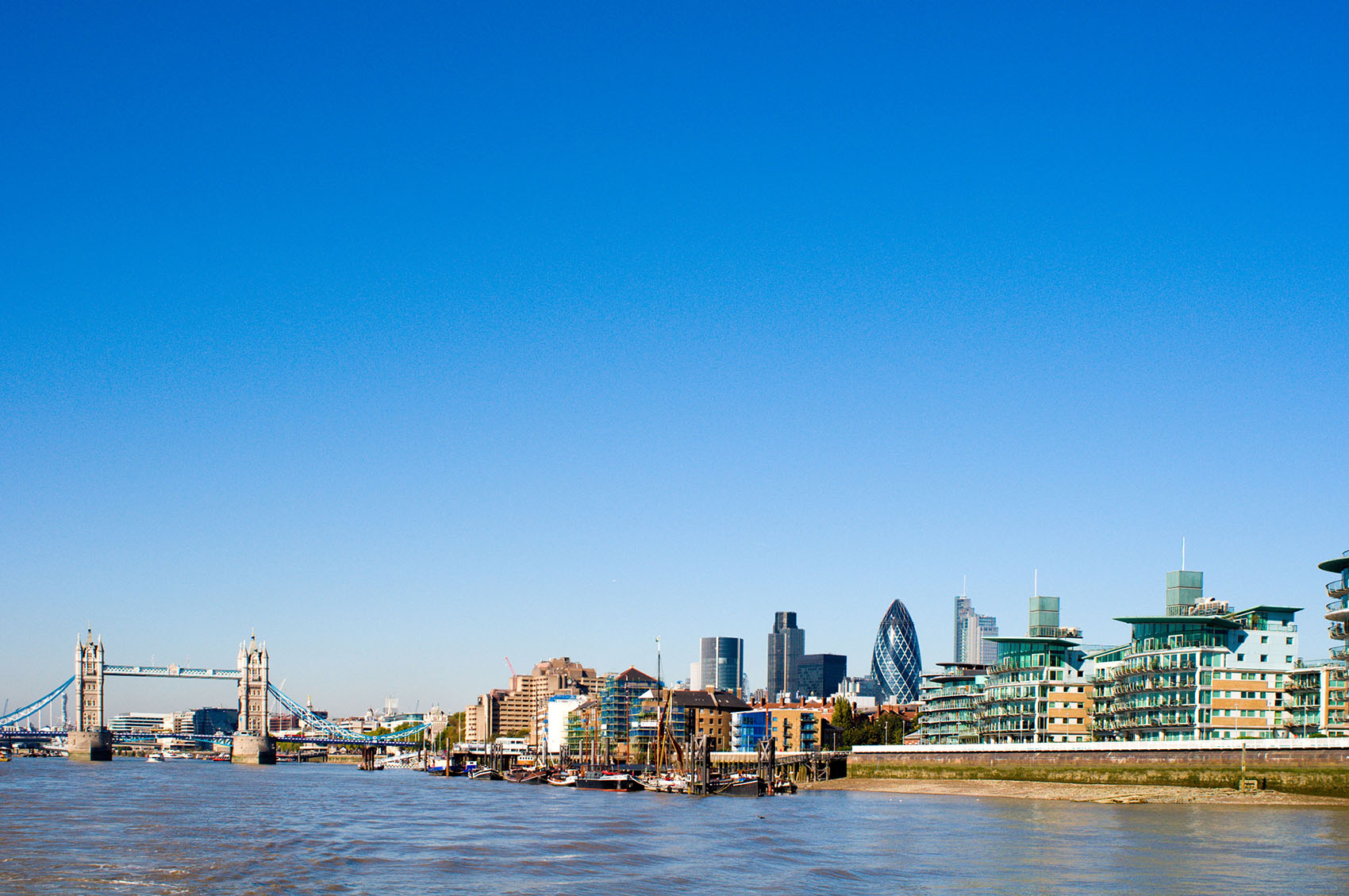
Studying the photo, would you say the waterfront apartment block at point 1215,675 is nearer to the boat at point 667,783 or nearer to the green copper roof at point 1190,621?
the green copper roof at point 1190,621

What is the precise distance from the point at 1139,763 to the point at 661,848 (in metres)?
52.2

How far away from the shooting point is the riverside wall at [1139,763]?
8888 centimetres

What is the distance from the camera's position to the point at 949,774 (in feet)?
415

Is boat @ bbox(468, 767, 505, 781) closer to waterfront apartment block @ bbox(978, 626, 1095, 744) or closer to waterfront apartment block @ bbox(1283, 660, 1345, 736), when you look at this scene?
waterfront apartment block @ bbox(978, 626, 1095, 744)

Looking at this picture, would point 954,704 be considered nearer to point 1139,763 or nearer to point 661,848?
point 1139,763

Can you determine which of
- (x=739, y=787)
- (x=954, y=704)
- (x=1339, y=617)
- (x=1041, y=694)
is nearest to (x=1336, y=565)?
(x=1339, y=617)

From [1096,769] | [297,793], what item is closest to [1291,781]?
[1096,769]

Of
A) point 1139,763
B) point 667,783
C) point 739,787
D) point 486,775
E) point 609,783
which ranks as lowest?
point 486,775

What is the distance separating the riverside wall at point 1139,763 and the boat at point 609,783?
2311 cm

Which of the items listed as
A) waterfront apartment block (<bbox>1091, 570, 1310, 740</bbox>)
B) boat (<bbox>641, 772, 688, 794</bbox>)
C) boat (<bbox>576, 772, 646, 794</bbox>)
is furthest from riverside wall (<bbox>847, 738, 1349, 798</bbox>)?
boat (<bbox>576, 772, 646, 794</bbox>)

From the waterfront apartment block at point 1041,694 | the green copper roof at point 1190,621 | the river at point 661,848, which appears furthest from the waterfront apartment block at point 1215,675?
the river at point 661,848

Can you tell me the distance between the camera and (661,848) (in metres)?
65.8

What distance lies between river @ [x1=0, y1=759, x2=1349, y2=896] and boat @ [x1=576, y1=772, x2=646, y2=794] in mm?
29983

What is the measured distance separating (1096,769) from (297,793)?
213ft
